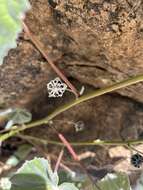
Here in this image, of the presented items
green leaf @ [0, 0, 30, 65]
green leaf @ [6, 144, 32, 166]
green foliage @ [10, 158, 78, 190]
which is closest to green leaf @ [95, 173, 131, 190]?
green foliage @ [10, 158, 78, 190]

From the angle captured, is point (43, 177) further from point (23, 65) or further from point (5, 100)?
point (5, 100)

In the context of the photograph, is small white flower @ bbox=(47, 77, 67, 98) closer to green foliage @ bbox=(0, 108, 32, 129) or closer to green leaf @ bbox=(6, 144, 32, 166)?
green foliage @ bbox=(0, 108, 32, 129)

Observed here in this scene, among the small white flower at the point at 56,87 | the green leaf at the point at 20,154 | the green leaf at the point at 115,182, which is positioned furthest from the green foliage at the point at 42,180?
the green leaf at the point at 20,154

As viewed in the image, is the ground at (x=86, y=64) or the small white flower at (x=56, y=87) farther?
the small white flower at (x=56, y=87)

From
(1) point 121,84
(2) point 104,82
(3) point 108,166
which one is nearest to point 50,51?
(2) point 104,82

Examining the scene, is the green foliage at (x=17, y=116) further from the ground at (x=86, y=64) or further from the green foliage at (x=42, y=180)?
the green foliage at (x=42, y=180)
